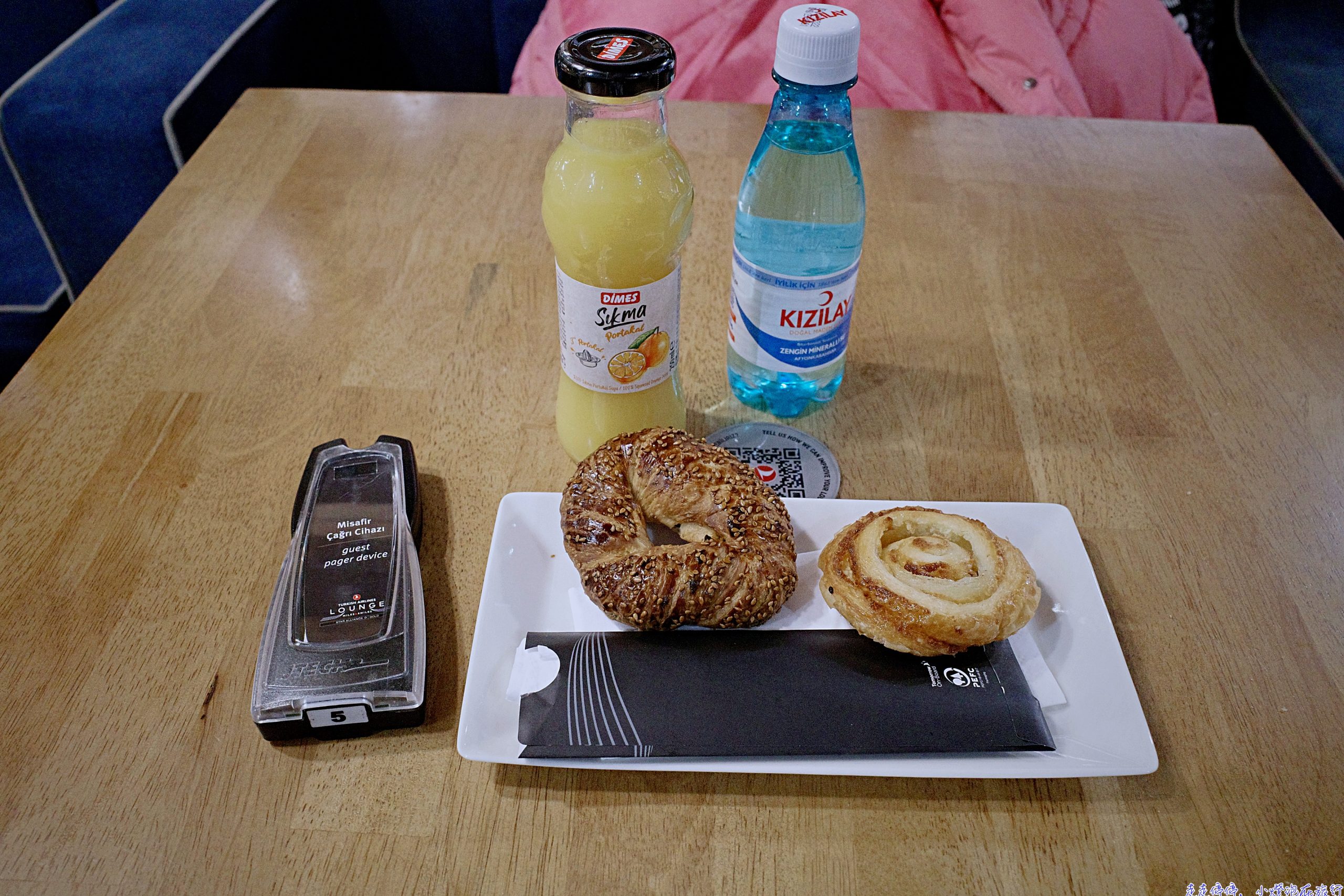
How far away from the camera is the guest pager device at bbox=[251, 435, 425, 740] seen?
564 millimetres

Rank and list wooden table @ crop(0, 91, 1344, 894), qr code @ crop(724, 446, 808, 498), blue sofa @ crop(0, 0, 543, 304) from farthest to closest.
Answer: blue sofa @ crop(0, 0, 543, 304), qr code @ crop(724, 446, 808, 498), wooden table @ crop(0, 91, 1344, 894)

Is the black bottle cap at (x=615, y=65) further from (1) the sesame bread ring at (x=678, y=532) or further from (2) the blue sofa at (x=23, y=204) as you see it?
(2) the blue sofa at (x=23, y=204)

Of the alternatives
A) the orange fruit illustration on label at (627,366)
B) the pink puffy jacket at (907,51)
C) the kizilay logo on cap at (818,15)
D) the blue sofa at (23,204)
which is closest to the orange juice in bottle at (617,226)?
the orange fruit illustration on label at (627,366)

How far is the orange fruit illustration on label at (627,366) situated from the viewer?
2.25ft

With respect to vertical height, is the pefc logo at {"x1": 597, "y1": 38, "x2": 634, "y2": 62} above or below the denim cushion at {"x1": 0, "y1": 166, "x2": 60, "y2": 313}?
above

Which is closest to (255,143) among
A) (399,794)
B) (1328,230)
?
(399,794)

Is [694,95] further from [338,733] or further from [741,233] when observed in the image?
[338,733]

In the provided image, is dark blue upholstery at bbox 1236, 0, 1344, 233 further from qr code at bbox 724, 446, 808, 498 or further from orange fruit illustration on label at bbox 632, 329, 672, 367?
orange fruit illustration on label at bbox 632, 329, 672, 367

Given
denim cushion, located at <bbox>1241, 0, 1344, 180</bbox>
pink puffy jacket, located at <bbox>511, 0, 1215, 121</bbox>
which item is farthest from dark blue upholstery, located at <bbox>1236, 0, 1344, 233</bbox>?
pink puffy jacket, located at <bbox>511, 0, 1215, 121</bbox>

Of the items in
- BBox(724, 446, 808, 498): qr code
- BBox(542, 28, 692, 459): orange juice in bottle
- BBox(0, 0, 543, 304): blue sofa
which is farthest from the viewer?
BBox(0, 0, 543, 304): blue sofa

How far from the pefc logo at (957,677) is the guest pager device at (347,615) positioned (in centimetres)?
35

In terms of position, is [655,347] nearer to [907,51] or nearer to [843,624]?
[843,624]

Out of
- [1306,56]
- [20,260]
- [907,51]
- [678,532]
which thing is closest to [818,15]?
[678,532]

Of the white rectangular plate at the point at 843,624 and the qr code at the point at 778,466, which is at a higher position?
the white rectangular plate at the point at 843,624
